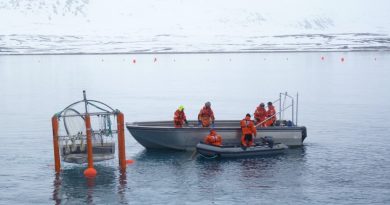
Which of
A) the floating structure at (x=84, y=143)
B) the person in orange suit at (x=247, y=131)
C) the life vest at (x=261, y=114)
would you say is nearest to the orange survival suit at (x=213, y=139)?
the person in orange suit at (x=247, y=131)

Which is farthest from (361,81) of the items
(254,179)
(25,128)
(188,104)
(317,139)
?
(254,179)

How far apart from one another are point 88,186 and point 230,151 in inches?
266

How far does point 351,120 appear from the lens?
3775cm

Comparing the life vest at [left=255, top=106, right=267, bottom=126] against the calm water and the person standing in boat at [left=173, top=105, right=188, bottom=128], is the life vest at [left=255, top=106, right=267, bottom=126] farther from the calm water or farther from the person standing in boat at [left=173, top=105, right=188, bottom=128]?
the person standing in boat at [left=173, top=105, right=188, bottom=128]

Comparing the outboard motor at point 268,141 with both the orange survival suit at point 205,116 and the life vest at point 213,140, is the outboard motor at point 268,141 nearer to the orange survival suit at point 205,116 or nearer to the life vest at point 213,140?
the life vest at point 213,140

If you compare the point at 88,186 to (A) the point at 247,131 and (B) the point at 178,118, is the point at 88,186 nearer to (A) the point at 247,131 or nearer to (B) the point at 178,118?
(B) the point at 178,118

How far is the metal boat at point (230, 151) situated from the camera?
85.8 feet

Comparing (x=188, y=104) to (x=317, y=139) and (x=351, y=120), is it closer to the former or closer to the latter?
(x=351, y=120)

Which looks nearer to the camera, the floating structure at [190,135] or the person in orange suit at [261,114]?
the floating structure at [190,135]

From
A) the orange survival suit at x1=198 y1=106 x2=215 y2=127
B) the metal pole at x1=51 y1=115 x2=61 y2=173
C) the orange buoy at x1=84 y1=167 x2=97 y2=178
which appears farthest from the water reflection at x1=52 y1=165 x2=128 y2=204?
the orange survival suit at x1=198 y1=106 x2=215 y2=127

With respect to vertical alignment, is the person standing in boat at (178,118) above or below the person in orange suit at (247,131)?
above

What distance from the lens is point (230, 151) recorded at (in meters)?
26.3

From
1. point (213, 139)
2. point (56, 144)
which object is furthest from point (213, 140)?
point (56, 144)

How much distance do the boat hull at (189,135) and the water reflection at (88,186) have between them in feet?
10.9
